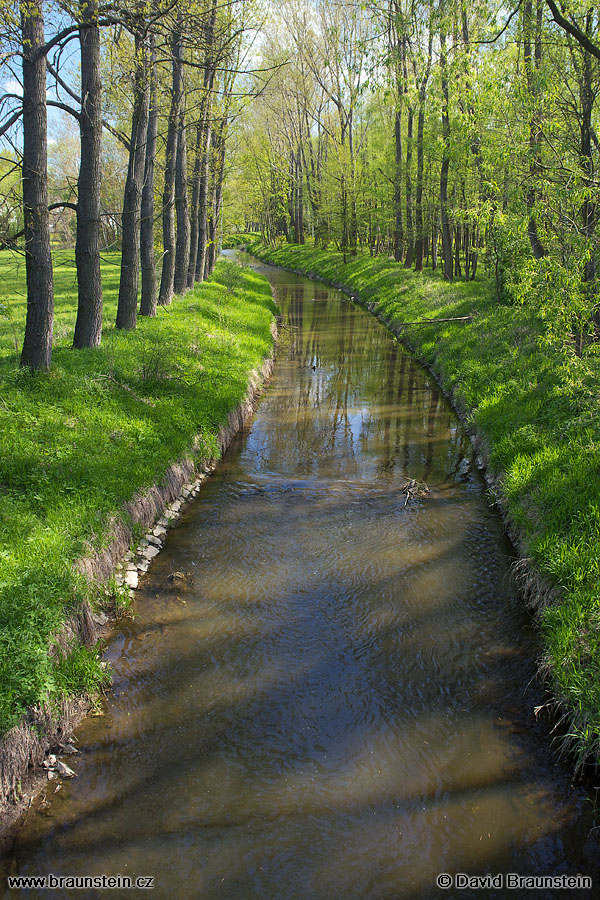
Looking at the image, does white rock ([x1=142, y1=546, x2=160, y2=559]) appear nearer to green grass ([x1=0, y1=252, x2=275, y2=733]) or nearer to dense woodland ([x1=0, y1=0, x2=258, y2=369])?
green grass ([x1=0, y1=252, x2=275, y2=733])

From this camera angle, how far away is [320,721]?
5.07 metres

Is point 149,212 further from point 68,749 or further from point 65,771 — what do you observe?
point 65,771

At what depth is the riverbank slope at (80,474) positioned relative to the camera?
4.74 metres

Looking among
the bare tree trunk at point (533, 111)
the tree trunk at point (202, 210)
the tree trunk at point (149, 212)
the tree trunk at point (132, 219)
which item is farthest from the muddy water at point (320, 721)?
the tree trunk at point (202, 210)

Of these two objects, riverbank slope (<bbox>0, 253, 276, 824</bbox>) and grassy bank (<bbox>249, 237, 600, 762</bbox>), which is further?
grassy bank (<bbox>249, 237, 600, 762</bbox>)

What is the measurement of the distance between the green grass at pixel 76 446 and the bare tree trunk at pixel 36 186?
40 cm

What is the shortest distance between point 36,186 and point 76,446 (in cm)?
392

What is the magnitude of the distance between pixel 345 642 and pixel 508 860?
7.89 feet

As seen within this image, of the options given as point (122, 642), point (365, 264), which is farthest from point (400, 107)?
point (365, 264)

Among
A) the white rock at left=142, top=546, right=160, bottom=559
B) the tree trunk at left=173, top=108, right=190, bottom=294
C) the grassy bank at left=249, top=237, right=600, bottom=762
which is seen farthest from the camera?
the tree trunk at left=173, top=108, right=190, bottom=294

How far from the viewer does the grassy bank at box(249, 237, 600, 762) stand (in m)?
5.14

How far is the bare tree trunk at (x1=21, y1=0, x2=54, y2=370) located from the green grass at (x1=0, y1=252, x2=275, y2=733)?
1.32ft

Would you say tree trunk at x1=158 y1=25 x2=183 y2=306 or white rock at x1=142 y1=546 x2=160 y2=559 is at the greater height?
tree trunk at x1=158 y1=25 x2=183 y2=306

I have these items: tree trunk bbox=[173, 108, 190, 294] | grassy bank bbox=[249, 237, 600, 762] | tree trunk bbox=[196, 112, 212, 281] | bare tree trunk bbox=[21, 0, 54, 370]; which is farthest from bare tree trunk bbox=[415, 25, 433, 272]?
bare tree trunk bbox=[21, 0, 54, 370]
